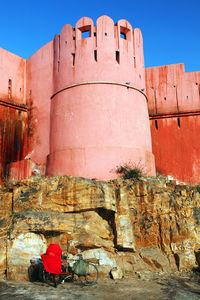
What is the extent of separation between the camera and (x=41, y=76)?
14.5 m

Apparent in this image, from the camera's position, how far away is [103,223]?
386 inches

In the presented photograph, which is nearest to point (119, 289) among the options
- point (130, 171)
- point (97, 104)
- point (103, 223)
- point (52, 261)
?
point (52, 261)

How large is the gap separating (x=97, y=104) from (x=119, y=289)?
292 inches

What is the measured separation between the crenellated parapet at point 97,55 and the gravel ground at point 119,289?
26.9 ft

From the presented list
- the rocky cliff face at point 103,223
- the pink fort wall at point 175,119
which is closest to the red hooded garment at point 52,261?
the rocky cliff face at point 103,223

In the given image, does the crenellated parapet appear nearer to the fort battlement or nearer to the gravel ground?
the fort battlement

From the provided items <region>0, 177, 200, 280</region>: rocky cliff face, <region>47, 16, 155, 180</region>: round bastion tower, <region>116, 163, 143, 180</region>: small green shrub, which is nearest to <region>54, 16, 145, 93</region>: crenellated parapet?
<region>47, 16, 155, 180</region>: round bastion tower

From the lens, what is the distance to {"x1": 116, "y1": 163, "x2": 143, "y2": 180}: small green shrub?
37.7 ft

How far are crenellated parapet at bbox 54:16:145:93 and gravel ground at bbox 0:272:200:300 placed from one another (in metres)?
8.21

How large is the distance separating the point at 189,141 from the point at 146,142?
8.75 ft

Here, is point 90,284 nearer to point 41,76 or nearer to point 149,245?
point 149,245

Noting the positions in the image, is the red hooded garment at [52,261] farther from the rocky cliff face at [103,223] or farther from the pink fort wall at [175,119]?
the pink fort wall at [175,119]

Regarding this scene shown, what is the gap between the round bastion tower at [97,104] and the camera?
12086 millimetres

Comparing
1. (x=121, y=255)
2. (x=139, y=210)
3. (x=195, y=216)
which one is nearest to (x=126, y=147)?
(x=139, y=210)
